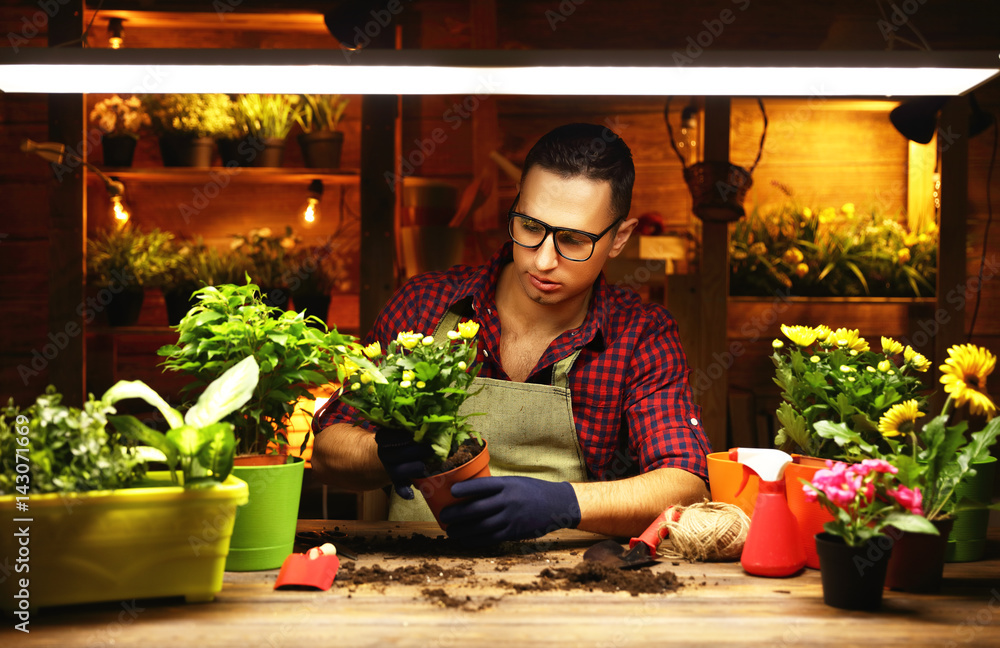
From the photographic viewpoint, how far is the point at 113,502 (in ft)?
4.02

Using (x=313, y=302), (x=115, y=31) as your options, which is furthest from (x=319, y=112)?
(x=115, y=31)

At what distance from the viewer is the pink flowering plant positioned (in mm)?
1288

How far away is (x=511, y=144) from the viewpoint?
3.92 m

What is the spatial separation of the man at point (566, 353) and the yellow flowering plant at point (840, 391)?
382 millimetres

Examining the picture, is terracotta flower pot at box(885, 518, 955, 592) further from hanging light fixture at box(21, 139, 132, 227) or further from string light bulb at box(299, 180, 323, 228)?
hanging light fixture at box(21, 139, 132, 227)

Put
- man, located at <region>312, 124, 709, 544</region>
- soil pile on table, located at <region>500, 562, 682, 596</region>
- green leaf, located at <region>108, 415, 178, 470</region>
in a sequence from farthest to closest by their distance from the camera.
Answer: man, located at <region>312, 124, 709, 544</region> → soil pile on table, located at <region>500, 562, 682, 596</region> → green leaf, located at <region>108, 415, 178, 470</region>

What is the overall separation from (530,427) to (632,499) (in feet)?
1.45

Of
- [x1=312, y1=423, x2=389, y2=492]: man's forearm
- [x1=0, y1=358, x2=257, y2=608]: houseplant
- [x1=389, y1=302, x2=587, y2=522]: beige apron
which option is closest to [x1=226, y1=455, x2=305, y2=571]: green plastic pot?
[x1=0, y1=358, x2=257, y2=608]: houseplant

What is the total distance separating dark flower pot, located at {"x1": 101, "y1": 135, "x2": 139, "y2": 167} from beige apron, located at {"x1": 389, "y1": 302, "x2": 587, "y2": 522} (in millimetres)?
2047

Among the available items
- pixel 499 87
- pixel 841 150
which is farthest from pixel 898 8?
pixel 499 87

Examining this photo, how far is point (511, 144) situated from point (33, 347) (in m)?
2.46

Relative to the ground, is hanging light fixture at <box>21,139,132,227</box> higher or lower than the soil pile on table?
higher

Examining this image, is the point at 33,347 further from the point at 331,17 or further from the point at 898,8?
the point at 898,8

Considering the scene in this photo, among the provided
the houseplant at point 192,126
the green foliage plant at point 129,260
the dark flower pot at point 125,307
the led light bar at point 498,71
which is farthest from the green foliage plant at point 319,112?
the led light bar at point 498,71
